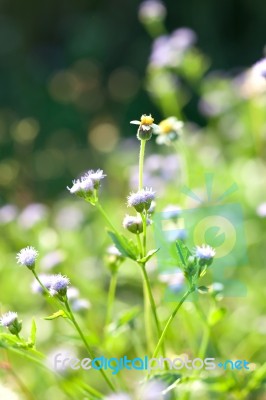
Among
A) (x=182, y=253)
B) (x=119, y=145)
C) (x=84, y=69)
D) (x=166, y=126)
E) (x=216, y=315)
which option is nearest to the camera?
(x=182, y=253)

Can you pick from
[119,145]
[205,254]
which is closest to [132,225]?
[205,254]

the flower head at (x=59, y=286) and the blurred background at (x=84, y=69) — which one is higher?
the blurred background at (x=84, y=69)

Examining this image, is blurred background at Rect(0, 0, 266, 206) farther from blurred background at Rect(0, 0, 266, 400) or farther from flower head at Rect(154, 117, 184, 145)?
flower head at Rect(154, 117, 184, 145)

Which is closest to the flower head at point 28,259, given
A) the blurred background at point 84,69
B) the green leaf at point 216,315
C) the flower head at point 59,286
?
the flower head at point 59,286

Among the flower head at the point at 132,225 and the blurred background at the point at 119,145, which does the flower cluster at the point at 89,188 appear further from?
the blurred background at the point at 119,145

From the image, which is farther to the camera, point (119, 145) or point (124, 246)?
point (119, 145)

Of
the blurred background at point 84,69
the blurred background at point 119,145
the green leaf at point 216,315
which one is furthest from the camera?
the blurred background at point 84,69

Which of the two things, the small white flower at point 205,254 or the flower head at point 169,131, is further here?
the flower head at point 169,131

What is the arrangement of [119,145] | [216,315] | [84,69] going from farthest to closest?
[84,69], [119,145], [216,315]

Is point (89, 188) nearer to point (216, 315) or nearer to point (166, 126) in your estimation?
point (216, 315)

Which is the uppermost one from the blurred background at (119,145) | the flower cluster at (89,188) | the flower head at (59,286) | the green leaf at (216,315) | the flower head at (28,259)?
the blurred background at (119,145)
